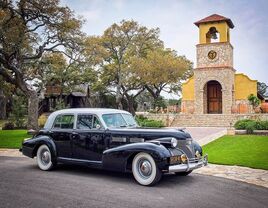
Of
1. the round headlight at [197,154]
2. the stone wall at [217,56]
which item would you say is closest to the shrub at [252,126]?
the stone wall at [217,56]

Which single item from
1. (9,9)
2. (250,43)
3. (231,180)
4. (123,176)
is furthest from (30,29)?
(231,180)

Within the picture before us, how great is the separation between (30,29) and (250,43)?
605 inches

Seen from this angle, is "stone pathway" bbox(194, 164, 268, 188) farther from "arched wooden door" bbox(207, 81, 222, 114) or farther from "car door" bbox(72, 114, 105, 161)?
"arched wooden door" bbox(207, 81, 222, 114)

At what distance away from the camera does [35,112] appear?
22.7 metres

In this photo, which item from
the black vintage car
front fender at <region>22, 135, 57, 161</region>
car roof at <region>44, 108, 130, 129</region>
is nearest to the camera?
the black vintage car

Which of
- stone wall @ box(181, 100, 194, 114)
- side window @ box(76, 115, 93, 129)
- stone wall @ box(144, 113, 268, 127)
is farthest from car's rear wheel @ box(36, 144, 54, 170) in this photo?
stone wall @ box(181, 100, 194, 114)

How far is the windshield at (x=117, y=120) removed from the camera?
8.45 metres

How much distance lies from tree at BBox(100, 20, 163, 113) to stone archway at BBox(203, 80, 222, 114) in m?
9.26

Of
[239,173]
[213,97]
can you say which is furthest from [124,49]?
[239,173]

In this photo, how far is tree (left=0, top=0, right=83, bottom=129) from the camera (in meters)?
21.0

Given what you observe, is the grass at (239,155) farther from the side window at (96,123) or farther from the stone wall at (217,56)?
the stone wall at (217,56)

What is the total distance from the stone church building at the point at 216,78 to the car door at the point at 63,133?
931 inches

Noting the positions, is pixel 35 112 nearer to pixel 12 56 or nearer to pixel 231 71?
pixel 12 56

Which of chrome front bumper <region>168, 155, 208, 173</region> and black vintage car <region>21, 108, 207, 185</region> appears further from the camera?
black vintage car <region>21, 108, 207, 185</region>
